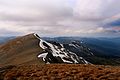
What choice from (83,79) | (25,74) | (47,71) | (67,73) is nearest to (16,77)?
(25,74)

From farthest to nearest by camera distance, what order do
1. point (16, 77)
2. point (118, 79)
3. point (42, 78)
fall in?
point (16, 77) < point (42, 78) < point (118, 79)

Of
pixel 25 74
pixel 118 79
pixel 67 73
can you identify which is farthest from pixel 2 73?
pixel 118 79

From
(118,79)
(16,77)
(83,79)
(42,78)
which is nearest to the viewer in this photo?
(118,79)

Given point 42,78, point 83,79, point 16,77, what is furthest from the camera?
point 16,77

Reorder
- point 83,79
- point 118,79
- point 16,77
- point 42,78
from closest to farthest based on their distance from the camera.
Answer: point 118,79
point 83,79
point 42,78
point 16,77

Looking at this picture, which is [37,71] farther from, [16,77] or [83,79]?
[83,79]

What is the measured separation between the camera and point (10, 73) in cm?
3091

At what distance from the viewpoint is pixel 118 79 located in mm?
23906

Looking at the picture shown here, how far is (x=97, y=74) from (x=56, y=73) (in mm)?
5075

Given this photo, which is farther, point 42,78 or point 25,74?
point 25,74

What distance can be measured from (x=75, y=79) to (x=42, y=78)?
4.11 metres

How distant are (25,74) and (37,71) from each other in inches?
65.2

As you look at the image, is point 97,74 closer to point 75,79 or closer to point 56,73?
point 75,79

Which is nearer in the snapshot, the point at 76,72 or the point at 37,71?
the point at 76,72
